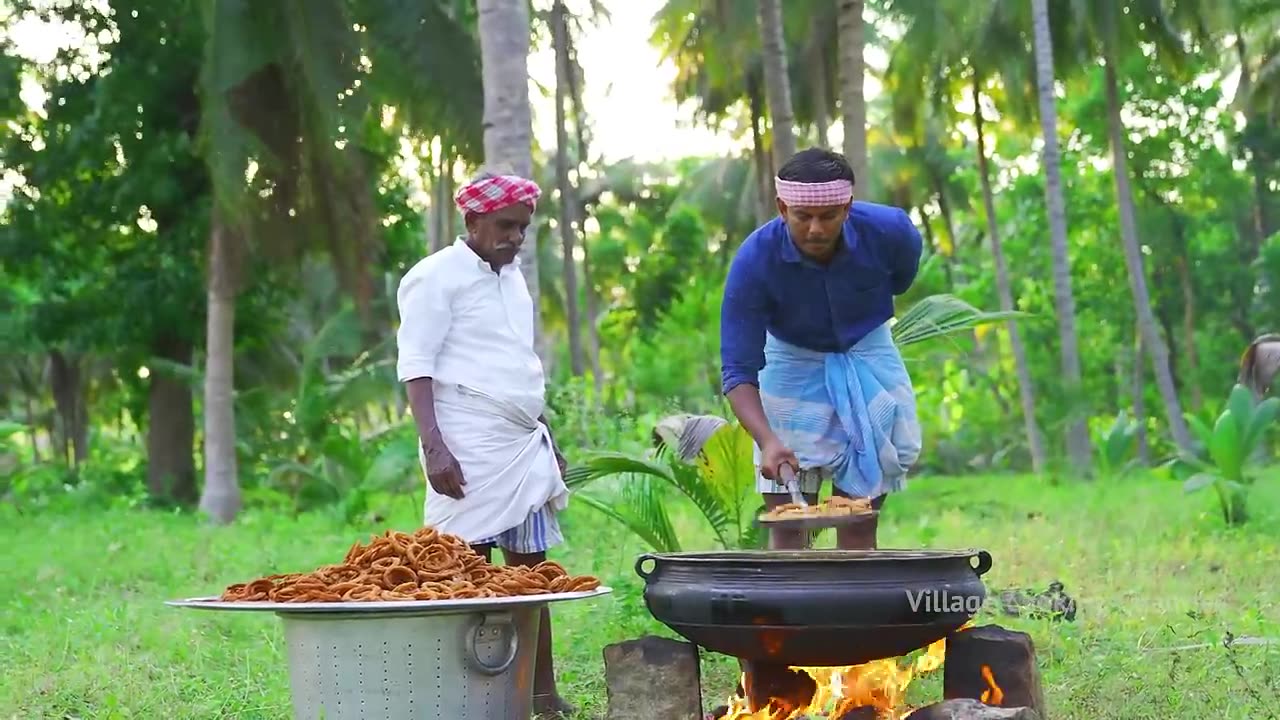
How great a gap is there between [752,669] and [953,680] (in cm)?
55

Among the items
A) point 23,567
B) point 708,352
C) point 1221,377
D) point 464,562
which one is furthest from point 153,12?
point 1221,377

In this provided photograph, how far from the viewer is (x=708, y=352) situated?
35750mm

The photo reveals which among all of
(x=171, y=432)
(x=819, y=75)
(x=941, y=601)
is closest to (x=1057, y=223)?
(x=819, y=75)

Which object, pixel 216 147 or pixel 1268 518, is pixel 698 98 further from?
pixel 1268 518

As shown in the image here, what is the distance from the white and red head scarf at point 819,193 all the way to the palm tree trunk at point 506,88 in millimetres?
4615

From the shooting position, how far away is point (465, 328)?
4.94 m

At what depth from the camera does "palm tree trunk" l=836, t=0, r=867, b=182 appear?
12305 millimetres

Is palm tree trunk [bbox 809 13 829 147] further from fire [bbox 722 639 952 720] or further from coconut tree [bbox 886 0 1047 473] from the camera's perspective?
fire [bbox 722 639 952 720]

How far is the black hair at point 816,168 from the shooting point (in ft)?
15.1

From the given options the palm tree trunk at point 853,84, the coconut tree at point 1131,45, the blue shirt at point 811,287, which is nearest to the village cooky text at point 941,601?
the blue shirt at point 811,287

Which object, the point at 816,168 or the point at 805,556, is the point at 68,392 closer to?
the point at 816,168

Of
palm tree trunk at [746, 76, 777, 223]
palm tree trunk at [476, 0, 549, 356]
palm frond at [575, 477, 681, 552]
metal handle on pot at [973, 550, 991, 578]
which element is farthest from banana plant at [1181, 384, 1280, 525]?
palm tree trunk at [746, 76, 777, 223]

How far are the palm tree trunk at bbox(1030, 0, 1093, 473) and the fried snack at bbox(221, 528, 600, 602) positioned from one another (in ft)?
55.3

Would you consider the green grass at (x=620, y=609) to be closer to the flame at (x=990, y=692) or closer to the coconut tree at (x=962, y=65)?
the flame at (x=990, y=692)
